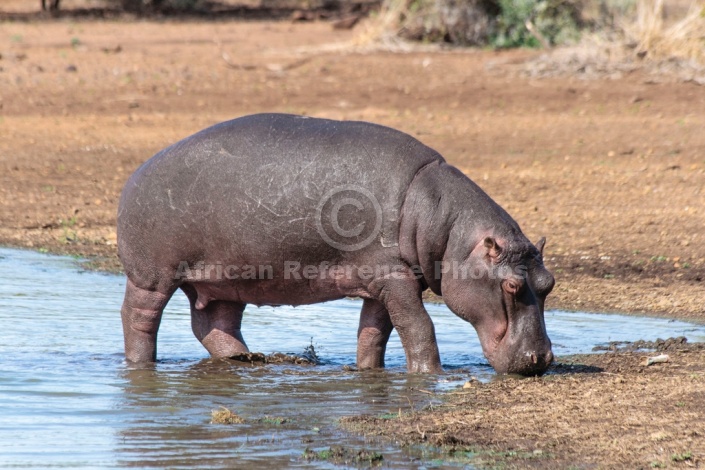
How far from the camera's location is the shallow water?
470cm

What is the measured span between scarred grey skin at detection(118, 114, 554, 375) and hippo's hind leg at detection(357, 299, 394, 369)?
133 millimetres

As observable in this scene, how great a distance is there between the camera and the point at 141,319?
6.24 m

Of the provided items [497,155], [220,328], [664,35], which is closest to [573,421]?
[220,328]

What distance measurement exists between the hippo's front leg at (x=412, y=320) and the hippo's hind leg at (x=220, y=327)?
1.05 m

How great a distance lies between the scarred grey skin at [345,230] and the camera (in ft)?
19.0

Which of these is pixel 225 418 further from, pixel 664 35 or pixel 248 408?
pixel 664 35

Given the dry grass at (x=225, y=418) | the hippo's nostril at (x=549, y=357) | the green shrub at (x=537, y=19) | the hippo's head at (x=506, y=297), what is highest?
the green shrub at (x=537, y=19)

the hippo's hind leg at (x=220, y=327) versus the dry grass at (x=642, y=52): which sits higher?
the dry grass at (x=642, y=52)

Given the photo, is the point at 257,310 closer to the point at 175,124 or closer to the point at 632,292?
the point at 632,292

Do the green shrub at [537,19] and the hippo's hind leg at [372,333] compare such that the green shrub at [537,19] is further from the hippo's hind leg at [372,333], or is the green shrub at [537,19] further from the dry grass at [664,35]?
the hippo's hind leg at [372,333]

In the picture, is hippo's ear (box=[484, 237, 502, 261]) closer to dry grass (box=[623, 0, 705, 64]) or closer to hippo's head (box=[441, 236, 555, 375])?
hippo's head (box=[441, 236, 555, 375])

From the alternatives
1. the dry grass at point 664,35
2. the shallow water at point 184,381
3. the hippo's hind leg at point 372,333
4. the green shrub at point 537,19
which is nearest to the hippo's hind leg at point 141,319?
the shallow water at point 184,381

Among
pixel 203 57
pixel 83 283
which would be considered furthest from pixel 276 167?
pixel 203 57

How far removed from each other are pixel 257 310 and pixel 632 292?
2.74 metres
